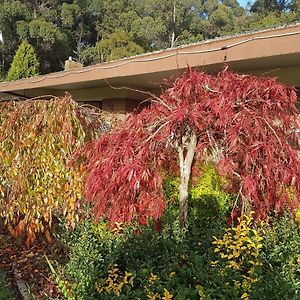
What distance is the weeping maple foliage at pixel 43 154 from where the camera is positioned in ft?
13.4

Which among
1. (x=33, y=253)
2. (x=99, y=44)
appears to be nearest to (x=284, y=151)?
(x=33, y=253)

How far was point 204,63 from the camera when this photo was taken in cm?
499

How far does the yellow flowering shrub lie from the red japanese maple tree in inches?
16.7

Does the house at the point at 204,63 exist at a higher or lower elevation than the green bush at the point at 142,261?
higher

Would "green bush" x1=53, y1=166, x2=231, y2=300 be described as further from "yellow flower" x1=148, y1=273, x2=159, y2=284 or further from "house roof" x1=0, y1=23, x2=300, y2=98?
"house roof" x1=0, y1=23, x2=300, y2=98

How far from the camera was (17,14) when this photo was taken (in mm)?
33500

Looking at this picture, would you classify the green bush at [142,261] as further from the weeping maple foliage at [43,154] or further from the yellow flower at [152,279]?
the weeping maple foliage at [43,154]

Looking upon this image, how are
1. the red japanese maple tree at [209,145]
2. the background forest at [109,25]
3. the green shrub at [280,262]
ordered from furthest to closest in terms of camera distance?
1. the background forest at [109,25]
2. the red japanese maple tree at [209,145]
3. the green shrub at [280,262]

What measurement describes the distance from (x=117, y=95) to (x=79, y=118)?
4.27m

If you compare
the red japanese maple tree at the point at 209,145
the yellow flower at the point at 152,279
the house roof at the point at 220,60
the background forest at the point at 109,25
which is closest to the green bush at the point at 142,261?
the yellow flower at the point at 152,279

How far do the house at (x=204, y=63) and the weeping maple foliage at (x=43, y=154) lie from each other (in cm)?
154

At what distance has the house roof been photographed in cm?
411

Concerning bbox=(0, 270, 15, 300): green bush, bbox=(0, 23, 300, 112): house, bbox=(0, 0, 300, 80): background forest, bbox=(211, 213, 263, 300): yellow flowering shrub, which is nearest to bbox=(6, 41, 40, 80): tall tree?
bbox=(0, 0, 300, 80): background forest

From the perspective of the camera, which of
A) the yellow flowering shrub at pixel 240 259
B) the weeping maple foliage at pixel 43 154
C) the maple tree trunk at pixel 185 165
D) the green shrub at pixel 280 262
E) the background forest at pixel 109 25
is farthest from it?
the background forest at pixel 109 25
